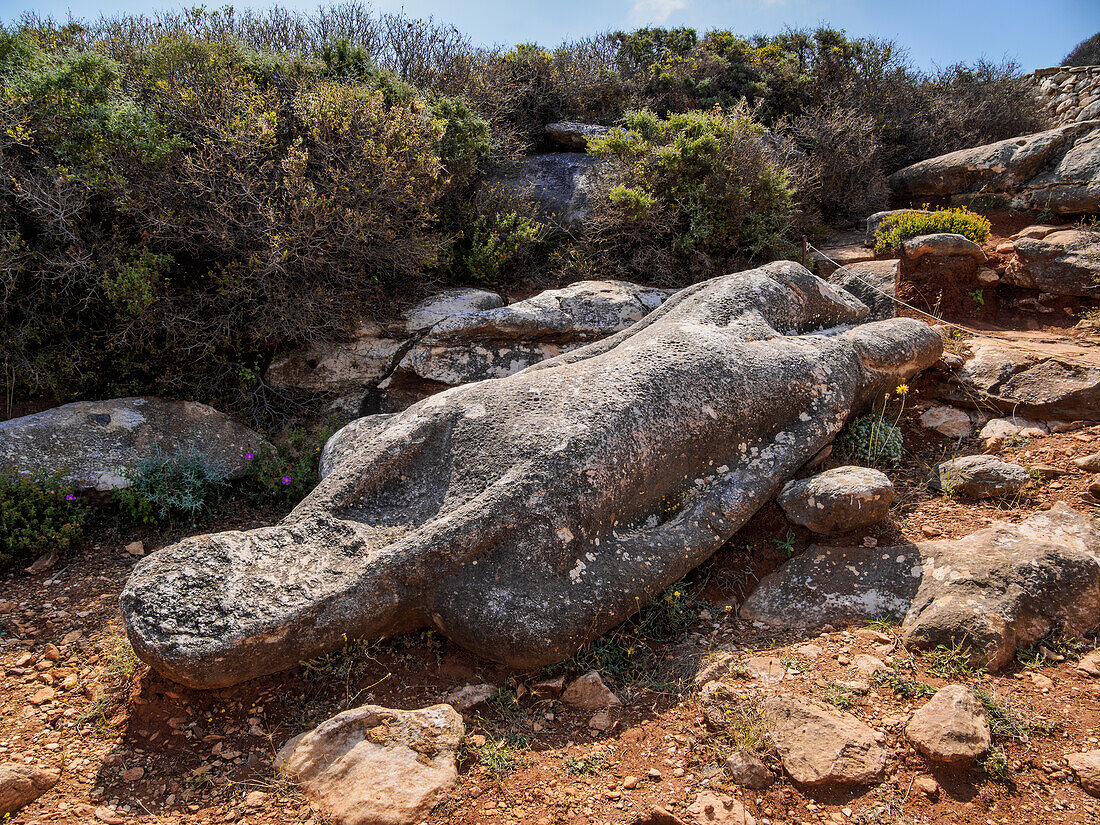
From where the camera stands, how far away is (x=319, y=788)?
8.53 feet

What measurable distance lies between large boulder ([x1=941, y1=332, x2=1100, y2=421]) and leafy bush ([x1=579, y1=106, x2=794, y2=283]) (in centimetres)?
300

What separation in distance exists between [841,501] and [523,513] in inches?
80.7

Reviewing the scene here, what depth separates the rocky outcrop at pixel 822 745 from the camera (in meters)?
2.50

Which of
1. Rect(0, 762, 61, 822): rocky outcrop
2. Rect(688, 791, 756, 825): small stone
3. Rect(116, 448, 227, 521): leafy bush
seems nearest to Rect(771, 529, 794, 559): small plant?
Rect(688, 791, 756, 825): small stone

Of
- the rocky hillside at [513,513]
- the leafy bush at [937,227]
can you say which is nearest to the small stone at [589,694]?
the rocky hillside at [513,513]

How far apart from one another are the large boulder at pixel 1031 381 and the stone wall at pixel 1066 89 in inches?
421

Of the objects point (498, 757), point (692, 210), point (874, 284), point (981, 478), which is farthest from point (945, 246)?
point (498, 757)

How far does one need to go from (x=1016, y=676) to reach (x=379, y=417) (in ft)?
14.1

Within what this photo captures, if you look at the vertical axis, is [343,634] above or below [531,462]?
below

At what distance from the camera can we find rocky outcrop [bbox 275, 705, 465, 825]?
97.7 inches

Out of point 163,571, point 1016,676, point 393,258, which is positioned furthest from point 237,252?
point 1016,676

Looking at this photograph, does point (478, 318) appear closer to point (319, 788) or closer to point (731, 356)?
point (731, 356)

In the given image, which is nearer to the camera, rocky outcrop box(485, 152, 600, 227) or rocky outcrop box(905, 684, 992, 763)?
rocky outcrop box(905, 684, 992, 763)

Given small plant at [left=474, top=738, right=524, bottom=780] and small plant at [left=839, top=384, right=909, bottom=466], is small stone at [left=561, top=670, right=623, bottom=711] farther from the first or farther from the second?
small plant at [left=839, top=384, right=909, bottom=466]
